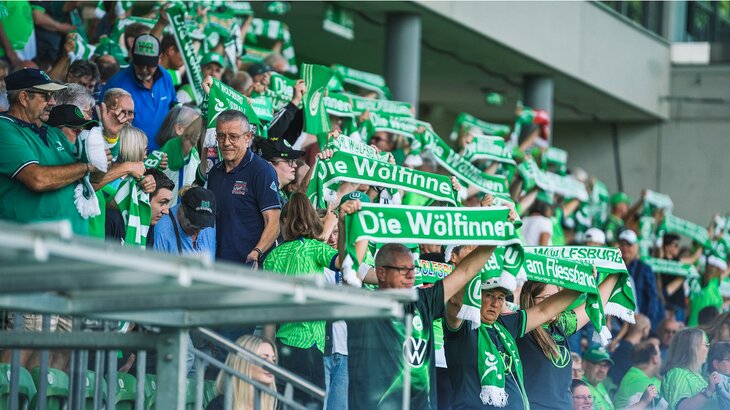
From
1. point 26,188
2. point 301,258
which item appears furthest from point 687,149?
point 26,188

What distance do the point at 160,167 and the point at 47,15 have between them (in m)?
3.91

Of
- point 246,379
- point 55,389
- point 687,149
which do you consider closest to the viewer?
point 246,379

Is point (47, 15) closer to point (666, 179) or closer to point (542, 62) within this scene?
point (542, 62)

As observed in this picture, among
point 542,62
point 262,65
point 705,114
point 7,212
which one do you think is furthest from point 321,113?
point 705,114

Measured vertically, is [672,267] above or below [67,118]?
below

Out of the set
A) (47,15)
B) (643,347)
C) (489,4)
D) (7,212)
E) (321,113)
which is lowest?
(643,347)

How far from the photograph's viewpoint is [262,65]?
12.7 metres

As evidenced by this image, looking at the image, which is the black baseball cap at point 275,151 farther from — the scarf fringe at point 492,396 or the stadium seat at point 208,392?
the stadium seat at point 208,392

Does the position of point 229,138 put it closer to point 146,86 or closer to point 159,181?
point 159,181

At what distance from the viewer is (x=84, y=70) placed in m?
10.4

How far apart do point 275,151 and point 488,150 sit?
4.16m

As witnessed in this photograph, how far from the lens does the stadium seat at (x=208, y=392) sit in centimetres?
630

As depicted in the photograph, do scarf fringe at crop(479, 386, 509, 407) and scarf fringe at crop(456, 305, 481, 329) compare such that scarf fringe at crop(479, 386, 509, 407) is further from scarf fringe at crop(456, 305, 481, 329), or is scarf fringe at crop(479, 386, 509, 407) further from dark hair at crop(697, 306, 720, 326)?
dark hair at crop(697, 306, 720, 326)

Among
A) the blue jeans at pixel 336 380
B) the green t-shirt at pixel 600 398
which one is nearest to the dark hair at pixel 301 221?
the blue jeans at pixel 336 380
